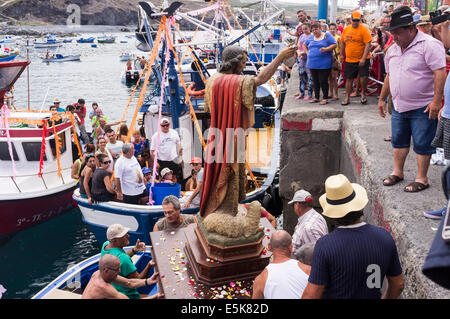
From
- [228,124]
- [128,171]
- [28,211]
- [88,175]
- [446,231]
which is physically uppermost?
[228,124]

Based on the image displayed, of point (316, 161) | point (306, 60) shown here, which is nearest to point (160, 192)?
point (316, 161)

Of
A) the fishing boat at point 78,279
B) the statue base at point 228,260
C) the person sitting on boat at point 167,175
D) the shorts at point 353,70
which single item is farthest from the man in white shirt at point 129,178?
the shorts at point 353,70

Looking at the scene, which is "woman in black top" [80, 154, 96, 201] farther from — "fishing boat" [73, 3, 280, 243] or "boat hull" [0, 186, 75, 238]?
"boat hull" [0, 186, 75, 238]

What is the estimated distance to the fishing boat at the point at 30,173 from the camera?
9.02m

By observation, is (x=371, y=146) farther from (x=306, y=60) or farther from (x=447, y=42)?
(x=306, y=60)

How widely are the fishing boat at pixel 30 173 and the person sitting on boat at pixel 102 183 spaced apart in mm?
2381

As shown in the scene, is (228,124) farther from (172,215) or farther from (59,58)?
(59,58)

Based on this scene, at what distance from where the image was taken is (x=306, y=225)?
156 inches

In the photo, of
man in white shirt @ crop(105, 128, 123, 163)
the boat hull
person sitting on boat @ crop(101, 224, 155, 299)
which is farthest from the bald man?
the boat hull

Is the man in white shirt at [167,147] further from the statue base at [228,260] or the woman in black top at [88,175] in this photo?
the statue base at [228,260]

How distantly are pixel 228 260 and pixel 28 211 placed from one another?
→ 23.7ft

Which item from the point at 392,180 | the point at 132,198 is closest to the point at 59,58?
the point at 132,198

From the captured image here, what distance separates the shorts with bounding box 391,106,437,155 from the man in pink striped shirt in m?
1.02

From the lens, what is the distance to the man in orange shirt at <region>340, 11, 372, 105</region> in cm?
679
